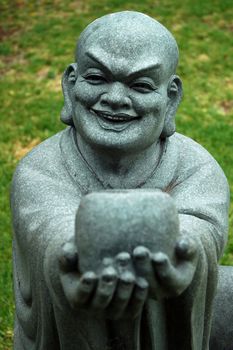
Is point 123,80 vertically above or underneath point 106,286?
above

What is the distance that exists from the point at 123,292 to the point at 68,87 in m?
0.91

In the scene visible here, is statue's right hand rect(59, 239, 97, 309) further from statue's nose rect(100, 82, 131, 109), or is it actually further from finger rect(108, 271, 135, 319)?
statue's nose rect(100, 82, 131, 109)

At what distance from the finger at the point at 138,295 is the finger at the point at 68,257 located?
0.18 meters

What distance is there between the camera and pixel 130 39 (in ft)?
7.95

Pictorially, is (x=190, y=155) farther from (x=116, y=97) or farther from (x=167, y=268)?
(x=167, y=268)

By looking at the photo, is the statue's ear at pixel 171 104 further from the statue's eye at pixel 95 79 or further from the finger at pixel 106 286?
the finger at pixel 106 286

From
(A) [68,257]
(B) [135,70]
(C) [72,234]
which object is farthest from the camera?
(B) [135,70]

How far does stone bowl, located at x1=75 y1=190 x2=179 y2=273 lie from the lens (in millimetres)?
2043

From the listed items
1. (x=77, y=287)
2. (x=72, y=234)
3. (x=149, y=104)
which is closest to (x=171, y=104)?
(x=149, y=104)

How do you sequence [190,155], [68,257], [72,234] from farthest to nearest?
[190,155], [72,234], [68,257]

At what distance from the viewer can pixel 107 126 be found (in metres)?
2.49

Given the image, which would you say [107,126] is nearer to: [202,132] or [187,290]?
[187,290]

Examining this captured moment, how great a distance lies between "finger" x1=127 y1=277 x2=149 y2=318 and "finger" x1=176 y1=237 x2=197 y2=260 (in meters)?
0.14

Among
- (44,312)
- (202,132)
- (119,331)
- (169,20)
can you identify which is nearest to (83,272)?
(119,331)
